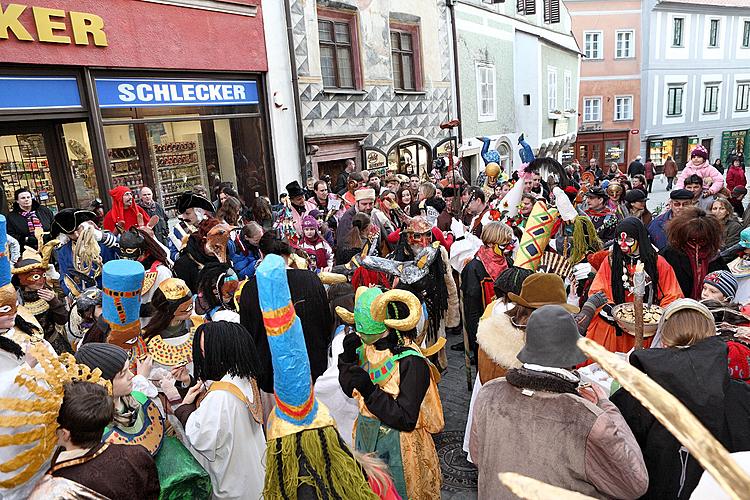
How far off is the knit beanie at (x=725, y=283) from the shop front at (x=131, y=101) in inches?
356

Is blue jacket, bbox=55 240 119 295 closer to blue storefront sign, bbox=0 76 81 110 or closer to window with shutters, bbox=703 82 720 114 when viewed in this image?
blue storefront sign, bbox=0 76 81 110

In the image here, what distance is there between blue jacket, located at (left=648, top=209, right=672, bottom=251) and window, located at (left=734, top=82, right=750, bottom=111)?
35.8 metres

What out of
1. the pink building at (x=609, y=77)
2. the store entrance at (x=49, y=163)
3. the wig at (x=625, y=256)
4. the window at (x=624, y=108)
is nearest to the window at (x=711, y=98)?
the pink building at (x=609, y=77)

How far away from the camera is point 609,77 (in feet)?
102

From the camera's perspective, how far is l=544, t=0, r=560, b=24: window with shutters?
23.8 m

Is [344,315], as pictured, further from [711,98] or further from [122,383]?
[711,98]

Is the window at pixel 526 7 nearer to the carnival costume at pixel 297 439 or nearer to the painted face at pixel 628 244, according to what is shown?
the painted face at pixel 628 244

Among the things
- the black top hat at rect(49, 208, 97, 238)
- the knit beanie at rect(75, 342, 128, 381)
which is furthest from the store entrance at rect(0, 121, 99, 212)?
the knit beanie at rect(75, 342, 128, 381)

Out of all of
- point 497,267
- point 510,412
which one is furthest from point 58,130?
point 510,412

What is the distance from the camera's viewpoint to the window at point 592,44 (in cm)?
3116

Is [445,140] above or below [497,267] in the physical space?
above

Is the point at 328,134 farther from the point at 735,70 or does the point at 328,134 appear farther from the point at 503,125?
the point at 735,70

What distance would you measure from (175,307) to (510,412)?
2.30 meters

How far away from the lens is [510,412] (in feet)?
7.22
